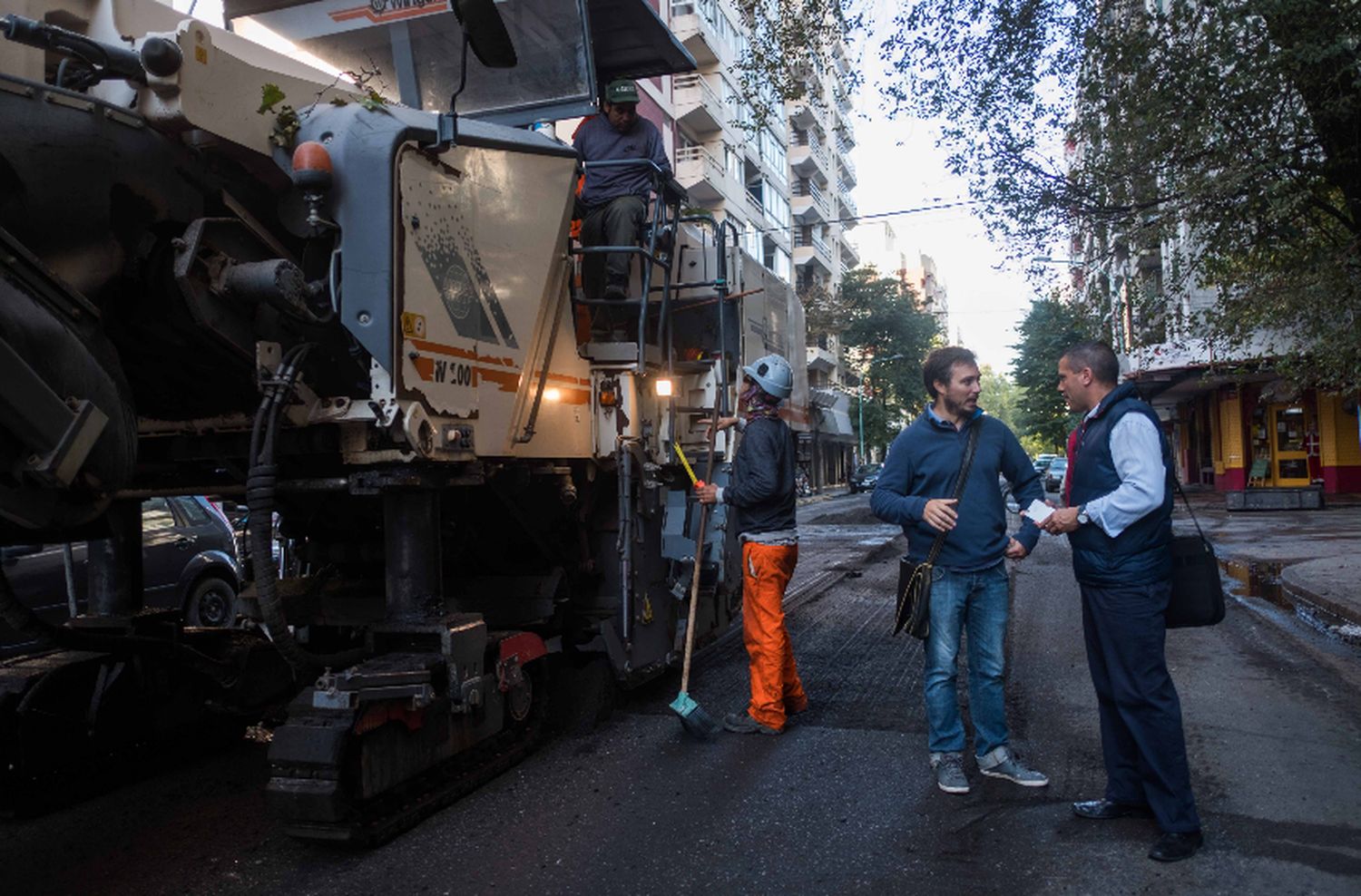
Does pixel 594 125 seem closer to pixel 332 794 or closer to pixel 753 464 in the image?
pixel 753 464

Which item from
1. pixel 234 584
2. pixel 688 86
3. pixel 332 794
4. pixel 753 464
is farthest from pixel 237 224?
pixel 688 86

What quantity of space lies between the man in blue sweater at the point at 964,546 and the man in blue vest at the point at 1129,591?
1.56ft

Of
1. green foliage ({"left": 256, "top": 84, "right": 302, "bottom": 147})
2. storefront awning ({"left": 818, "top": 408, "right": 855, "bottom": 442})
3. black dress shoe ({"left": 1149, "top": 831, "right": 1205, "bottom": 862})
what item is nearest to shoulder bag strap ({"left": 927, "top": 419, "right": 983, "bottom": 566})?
black dress shoe ({"left": 1149, "top": 831, "right": 1205, "bottom": 862})

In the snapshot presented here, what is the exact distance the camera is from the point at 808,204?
54188 millimetres

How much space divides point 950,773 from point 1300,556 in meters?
11.2

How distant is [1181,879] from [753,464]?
2785mm

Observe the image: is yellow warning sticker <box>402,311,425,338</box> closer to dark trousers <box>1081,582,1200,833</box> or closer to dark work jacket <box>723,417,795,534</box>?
dark work jacket <box>723,417,795,534</box>

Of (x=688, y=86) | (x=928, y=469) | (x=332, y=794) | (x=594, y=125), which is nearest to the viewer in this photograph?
(x=332, y=794)

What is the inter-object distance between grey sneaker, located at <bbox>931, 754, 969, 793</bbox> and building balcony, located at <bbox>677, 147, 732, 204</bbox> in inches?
1262

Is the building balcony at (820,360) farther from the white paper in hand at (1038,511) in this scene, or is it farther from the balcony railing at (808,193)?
the white paper in hand at (1038,511)

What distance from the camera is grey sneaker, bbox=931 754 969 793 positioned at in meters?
4.34

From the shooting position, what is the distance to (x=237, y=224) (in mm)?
3787

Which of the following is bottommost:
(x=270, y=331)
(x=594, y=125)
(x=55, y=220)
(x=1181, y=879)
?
(x=1181, y=879)

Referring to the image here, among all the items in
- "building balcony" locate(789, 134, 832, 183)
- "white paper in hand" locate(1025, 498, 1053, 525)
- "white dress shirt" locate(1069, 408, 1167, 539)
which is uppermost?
"building balcony" locate(789, 134, 832, 183)
